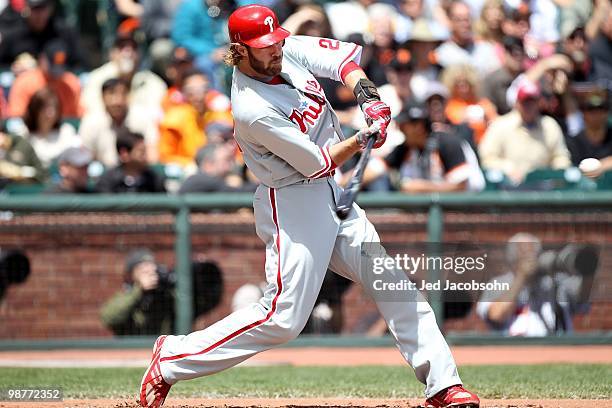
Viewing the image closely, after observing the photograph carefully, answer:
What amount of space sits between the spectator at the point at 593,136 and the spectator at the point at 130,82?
3.85 m

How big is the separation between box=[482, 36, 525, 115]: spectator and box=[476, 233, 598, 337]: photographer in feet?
9.20

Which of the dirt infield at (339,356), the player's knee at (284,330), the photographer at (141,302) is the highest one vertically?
the player's knee at (284,330)

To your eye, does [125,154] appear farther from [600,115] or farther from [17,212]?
[600,115]

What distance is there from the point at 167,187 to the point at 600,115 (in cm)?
380

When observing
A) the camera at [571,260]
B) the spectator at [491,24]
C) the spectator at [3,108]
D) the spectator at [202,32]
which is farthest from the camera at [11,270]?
the spectator at [491,24]

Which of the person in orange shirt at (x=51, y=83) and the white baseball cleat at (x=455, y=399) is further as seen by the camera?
the person in orange shirt at (x=51, y=83)

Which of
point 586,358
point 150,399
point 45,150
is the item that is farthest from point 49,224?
point 586,358

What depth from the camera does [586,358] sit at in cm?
770

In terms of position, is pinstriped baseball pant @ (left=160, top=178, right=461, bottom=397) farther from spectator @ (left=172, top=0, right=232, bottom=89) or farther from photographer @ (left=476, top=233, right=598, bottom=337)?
spectator @ (left=172, top=0, right=232, bottom=89)

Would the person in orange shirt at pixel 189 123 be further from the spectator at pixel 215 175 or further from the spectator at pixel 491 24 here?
the spectator at pixel 491 24

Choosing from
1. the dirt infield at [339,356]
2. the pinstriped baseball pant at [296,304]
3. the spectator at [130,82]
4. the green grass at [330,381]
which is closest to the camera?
the pinstriped baseball pant at [296,304]

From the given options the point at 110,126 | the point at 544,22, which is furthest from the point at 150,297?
the point at 544,22

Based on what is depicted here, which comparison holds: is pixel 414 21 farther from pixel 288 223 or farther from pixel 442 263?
pixel 288 223

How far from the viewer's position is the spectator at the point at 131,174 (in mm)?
8719
